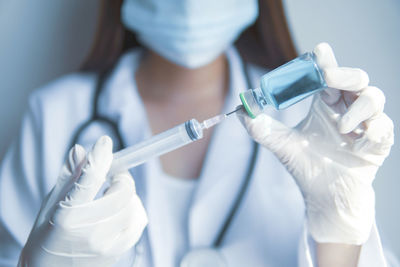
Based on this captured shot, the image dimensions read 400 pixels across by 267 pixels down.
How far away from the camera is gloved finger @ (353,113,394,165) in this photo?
1.84 feet

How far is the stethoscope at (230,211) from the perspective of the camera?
2.62 ft

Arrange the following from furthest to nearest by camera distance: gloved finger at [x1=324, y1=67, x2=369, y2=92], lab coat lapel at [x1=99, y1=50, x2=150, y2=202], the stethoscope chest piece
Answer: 1. lab coat lapel at [x1=99, y1=50, x2=150, y2=202]
2. the stethoscope chest piece
3. gloved finger at [x1=324, y1=67, x2=369, y2=92]

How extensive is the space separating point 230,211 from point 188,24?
436 mm

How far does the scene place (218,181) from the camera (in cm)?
86

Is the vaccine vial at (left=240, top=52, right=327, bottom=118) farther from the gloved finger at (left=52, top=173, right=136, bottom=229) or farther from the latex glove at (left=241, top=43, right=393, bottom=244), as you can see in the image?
the gloved finger at (left=52, top=173, right=136, bottom=229)

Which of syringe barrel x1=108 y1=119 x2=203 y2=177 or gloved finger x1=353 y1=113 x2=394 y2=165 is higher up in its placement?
syringe barrel x1=108 y1=119 x2=203 y2=177

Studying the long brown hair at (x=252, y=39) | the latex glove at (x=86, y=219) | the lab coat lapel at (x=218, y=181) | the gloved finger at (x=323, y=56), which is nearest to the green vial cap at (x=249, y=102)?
the gloved finger at (x=323, y=56)

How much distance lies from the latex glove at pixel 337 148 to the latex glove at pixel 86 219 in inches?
9.3

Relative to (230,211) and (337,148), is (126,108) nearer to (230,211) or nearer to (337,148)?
(230,211)

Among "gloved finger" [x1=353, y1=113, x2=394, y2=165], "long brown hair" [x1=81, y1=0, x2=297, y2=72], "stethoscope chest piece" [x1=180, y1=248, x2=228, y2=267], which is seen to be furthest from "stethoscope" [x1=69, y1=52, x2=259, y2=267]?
"gloved finger" [x1=353, y1=113, x2=394, y2=165]

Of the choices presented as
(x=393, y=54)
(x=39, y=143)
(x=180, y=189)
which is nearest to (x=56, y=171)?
(x=39, y=143)

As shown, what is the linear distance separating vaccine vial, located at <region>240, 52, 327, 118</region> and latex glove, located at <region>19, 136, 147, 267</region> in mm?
262

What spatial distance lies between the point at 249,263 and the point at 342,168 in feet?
1.07

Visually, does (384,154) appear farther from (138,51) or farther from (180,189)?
(138,51)
